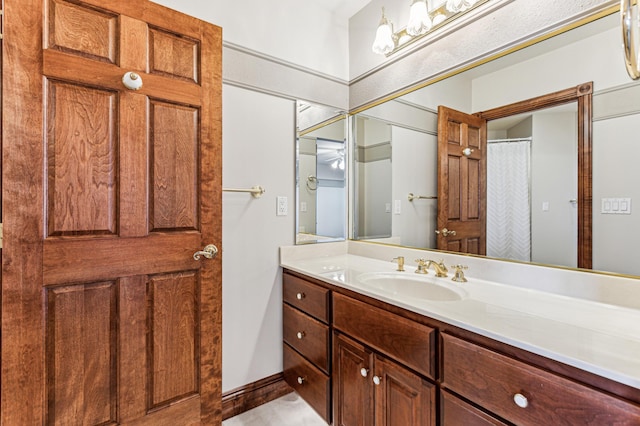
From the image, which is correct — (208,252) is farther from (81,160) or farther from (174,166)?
(81,160)

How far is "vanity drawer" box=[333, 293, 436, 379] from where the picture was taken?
1.01m

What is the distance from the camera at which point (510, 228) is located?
1.33 metres

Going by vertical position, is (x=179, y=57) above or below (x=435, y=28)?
below

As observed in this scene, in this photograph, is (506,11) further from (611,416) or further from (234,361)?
(234,361)

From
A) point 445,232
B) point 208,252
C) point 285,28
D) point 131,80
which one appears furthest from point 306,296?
point 285,28

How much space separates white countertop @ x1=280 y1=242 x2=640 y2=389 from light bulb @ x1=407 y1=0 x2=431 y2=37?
123 centimetres

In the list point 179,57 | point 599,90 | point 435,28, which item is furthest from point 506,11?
point 179,57

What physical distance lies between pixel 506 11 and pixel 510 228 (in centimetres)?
96

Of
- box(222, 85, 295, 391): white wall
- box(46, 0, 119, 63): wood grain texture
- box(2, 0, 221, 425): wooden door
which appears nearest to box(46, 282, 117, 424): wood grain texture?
box(2, 0, 221, 425): wooden door

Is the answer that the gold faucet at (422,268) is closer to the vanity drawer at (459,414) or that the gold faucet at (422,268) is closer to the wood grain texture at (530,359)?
the wood grain texture at (530,359)

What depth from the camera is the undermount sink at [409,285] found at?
4.47 feet

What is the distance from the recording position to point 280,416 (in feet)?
5.53

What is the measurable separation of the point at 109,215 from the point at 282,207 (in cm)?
93

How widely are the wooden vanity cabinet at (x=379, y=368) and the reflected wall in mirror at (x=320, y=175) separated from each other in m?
0.73
